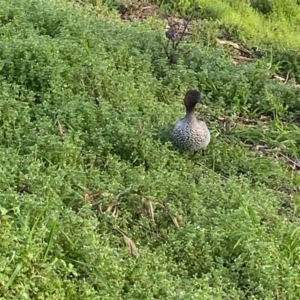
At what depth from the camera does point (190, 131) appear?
5297 mm

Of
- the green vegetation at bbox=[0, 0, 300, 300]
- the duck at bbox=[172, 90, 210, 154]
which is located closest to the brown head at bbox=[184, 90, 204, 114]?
the duck at bbox=[172, 90, 210, 154]

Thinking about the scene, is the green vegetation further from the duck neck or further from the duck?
the duck neck

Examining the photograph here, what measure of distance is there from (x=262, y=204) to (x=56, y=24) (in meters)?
2.69

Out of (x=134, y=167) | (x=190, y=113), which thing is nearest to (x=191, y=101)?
(x=190, y=113)

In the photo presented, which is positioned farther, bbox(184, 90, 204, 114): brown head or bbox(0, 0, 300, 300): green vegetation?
bbox(184, 90, 204, 114): brown head

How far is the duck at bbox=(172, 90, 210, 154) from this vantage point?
5.33 m

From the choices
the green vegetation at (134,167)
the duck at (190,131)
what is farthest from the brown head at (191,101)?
the green vegetation at (134,167)

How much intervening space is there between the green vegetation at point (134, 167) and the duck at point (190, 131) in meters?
0.08

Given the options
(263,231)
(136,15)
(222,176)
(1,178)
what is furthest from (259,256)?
(136,15)

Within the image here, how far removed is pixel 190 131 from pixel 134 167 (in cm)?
56

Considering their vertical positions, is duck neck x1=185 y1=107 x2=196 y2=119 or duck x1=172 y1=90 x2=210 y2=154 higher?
duck neck x1=185 y1=107 x2=196 y2=119

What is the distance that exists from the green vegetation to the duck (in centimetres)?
8

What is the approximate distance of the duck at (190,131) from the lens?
533 cm

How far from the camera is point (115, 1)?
26.8ft
